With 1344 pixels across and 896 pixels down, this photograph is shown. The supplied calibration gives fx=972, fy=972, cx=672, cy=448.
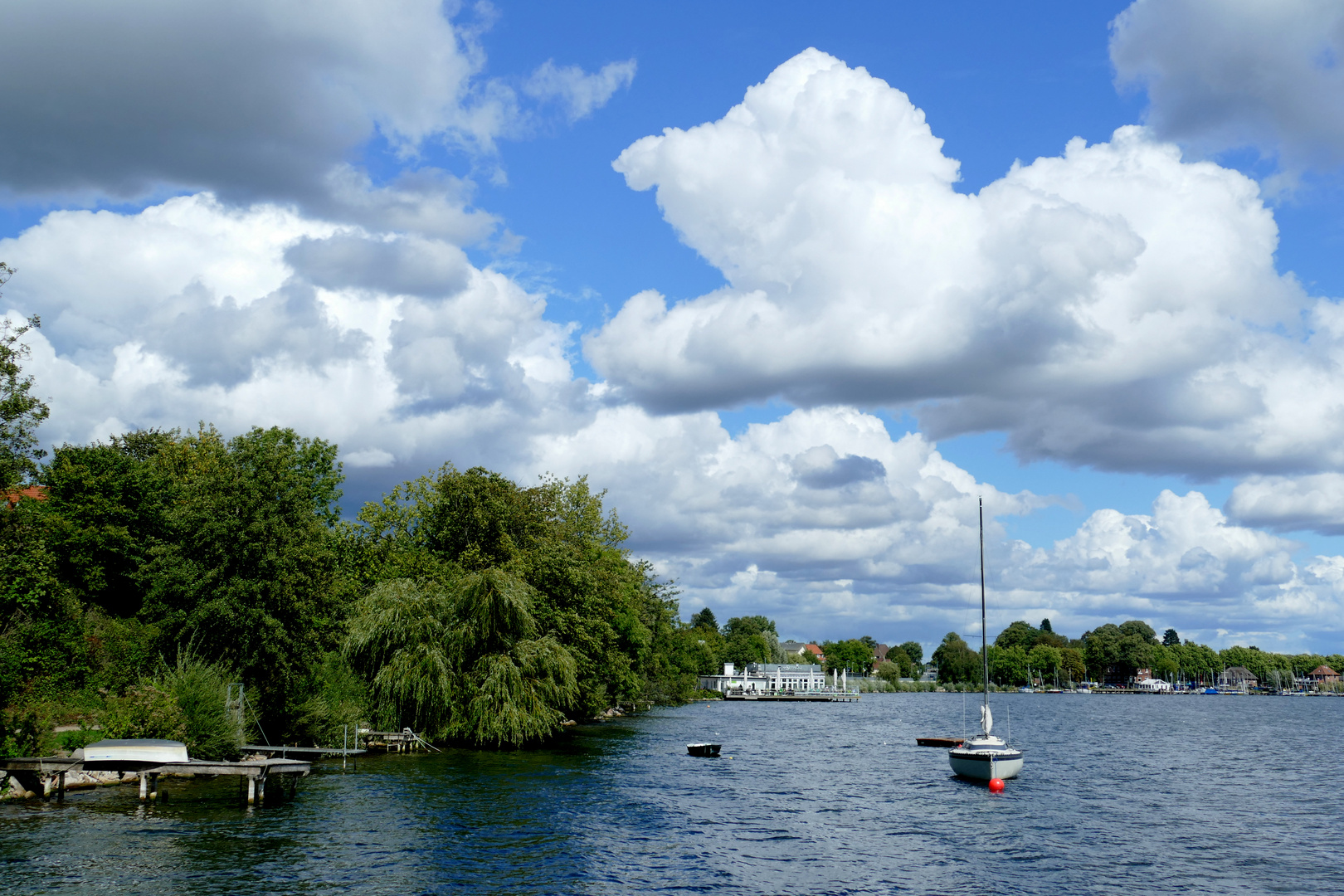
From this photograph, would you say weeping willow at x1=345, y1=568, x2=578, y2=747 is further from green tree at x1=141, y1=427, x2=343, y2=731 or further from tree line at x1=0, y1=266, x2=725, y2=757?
green tree at x1=141, y1=427, x2=343, y2=731

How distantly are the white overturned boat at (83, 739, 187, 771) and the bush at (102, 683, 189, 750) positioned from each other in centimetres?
246

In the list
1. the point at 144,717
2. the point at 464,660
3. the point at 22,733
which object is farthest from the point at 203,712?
the point at 464,660

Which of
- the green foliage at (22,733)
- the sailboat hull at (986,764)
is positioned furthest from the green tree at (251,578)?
the sailboat hull at (986,764)

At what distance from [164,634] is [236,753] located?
294 inches

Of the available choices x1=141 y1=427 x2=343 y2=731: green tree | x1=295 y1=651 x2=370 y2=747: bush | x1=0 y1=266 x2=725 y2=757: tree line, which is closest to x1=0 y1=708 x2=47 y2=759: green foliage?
x1=0 y1=266 x2=725 y2=757: tree line

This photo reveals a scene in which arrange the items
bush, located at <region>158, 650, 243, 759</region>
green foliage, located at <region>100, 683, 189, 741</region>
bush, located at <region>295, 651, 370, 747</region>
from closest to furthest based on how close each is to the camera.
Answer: green foliage, located at <region>100, 683, 189, 741</region>
bush, located at <region>158, 650, 243, 759</region>
bush, located at <region>295, 651, 370, 747</region>

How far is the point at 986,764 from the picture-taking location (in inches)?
1938

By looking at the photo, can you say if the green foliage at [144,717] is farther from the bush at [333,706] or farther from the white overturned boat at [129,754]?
the bush at [333,706]

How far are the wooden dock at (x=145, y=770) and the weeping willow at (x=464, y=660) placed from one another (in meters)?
16.1

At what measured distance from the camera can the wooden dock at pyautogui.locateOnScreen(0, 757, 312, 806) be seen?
1315 inches

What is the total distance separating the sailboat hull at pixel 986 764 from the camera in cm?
4909

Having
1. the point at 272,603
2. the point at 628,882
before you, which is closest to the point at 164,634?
the point at 272,603

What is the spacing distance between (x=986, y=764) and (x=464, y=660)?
28509mm

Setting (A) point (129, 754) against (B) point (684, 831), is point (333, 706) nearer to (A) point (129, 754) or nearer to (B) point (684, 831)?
(A) point (129, 754)
